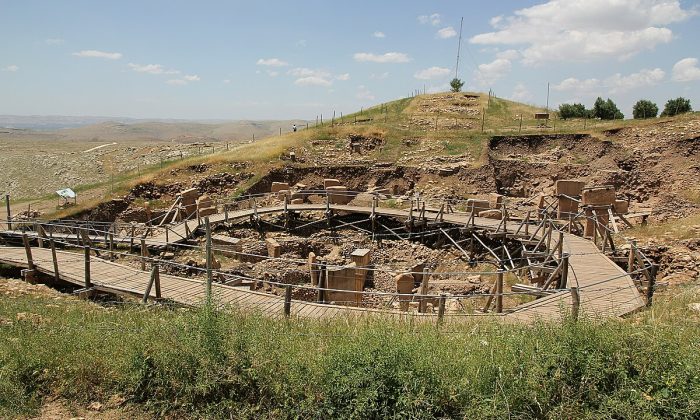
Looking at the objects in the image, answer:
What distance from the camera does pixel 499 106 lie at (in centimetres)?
4284

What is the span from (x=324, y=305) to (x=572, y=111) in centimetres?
3800

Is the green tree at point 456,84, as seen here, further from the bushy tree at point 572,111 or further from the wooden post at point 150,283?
the wooden post at point 150,283

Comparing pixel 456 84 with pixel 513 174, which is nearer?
pixel 513 174

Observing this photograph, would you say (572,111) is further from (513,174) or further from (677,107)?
(513,174)

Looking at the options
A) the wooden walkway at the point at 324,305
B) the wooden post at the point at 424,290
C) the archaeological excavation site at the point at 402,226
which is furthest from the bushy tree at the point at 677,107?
the wooden post at the point at 424,290

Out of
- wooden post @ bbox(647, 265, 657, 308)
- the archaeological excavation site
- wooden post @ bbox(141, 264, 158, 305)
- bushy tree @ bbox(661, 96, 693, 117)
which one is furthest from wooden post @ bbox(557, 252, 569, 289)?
bushy tree @ bbox(661, 96, 693, 117)

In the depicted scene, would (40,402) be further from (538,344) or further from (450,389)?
(538,344)

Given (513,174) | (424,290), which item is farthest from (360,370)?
(513,174)

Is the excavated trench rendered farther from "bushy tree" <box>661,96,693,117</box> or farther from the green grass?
the green grass

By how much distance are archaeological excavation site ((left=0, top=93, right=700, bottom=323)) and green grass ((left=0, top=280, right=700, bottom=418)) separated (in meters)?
1.28

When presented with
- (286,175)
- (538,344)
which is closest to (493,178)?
(286,175)

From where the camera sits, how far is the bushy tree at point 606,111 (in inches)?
1606

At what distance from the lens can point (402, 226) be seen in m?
22.4

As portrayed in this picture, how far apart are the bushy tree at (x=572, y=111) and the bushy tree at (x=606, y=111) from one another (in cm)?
111
